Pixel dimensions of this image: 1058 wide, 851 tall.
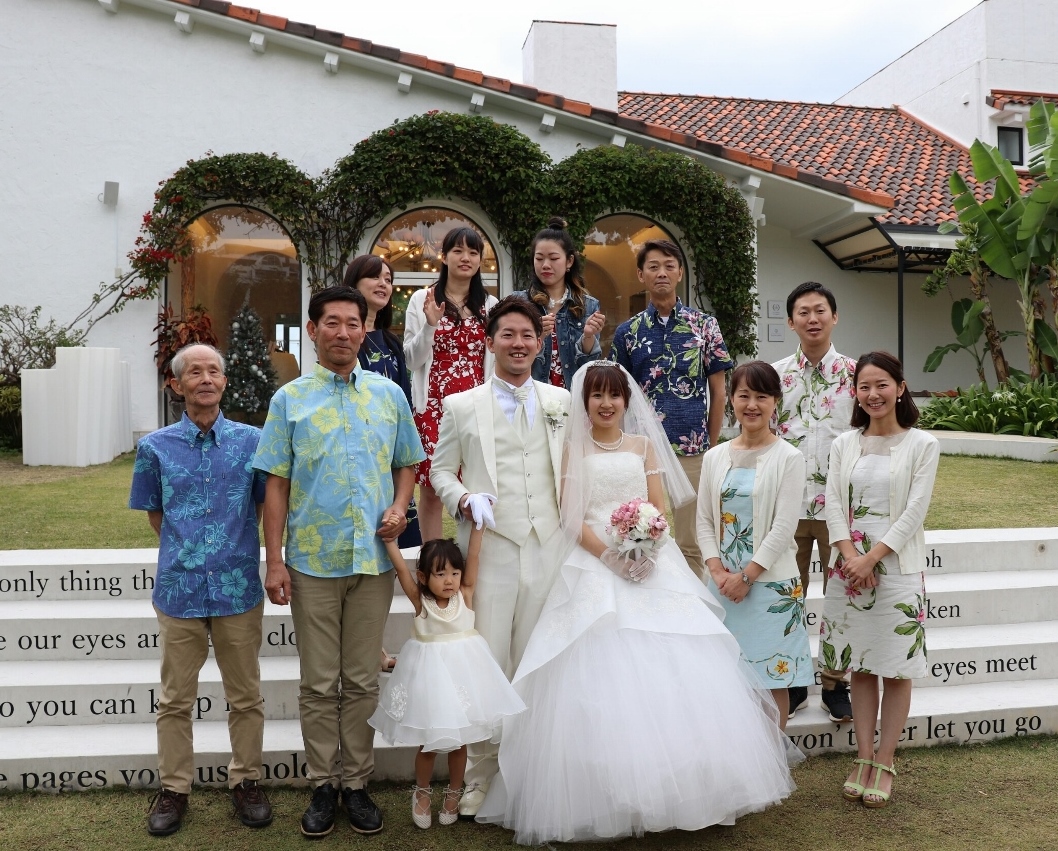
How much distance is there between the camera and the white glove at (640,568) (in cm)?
348

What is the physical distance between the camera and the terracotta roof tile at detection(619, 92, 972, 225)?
597 inches

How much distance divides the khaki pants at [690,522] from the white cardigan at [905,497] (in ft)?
2.66

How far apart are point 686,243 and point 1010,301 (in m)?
8.19

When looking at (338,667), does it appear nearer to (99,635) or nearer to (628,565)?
(628,565)

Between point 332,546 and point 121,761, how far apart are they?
151cm

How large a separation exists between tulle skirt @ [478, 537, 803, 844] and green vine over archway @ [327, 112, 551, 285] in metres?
8.86

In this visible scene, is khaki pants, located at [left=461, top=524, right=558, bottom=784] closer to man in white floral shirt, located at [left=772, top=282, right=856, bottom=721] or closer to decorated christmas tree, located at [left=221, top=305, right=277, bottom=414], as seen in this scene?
man in white floral shirt, located at [left=772, top=282, right=856, bottom=721]

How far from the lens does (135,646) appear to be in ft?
14.8

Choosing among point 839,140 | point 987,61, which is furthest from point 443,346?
point 987,61

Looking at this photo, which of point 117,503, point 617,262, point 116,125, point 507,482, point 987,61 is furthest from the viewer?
point 987,61

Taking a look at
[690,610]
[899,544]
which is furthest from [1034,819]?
[690,610]

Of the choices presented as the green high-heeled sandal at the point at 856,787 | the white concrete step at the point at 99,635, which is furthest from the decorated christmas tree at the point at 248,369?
the green high-heeled sandal at the point at 856,787

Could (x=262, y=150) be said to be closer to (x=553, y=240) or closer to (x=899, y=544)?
(x=553, y=240)

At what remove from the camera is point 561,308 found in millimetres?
4352
